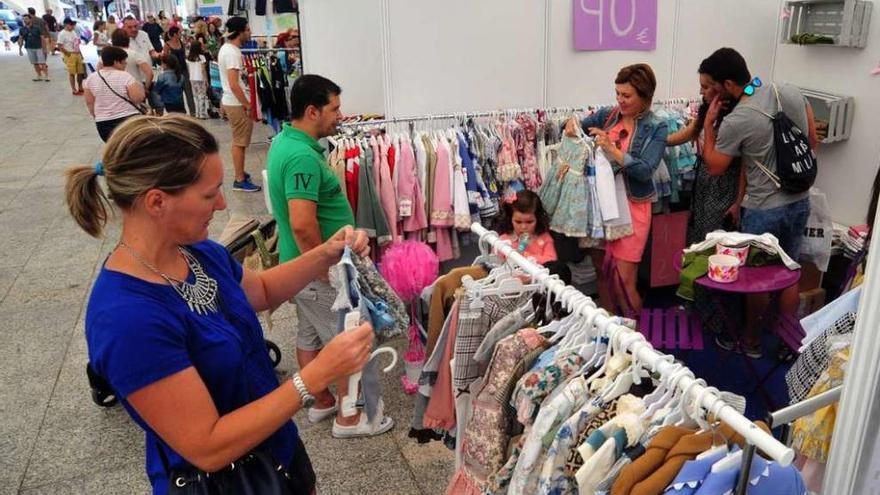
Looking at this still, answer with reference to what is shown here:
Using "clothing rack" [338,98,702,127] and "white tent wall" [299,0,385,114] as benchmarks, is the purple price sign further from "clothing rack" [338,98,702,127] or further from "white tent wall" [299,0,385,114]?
"white tent wall" [299,0,385,114]

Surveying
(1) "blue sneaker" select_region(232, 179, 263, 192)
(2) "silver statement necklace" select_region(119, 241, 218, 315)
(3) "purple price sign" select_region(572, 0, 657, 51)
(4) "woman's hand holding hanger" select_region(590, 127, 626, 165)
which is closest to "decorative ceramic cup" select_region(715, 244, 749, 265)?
(4) "woman's hand holding hanger" select_region(590, 127, 626, 165)

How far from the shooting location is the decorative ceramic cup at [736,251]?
3191 mm

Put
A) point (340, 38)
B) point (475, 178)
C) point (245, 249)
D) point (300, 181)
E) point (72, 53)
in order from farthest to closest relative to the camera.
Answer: point (72, 53)
point (340, 38)
point (475, 178)
point (245, 249)
point (300, 181)

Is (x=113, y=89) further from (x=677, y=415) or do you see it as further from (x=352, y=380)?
(x=677, y=415)

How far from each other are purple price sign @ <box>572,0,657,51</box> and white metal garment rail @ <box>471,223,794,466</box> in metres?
3.06

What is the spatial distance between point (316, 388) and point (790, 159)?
301 cm

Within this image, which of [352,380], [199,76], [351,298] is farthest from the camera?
[199,76]

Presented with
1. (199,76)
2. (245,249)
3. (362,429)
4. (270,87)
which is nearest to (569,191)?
(362,429)

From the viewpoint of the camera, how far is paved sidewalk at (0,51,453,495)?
2943 millimetres

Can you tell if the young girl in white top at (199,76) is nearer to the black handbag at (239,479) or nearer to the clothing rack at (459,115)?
the clothing rack at (459,115)

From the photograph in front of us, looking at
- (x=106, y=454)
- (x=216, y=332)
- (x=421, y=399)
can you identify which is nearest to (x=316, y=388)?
(x=216, y=332)

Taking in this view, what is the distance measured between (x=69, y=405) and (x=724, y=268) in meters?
3.57

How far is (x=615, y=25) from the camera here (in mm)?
4660

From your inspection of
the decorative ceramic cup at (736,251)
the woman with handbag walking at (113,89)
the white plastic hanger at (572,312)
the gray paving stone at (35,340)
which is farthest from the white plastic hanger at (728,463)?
the woman with handbag walking at (113,89)
